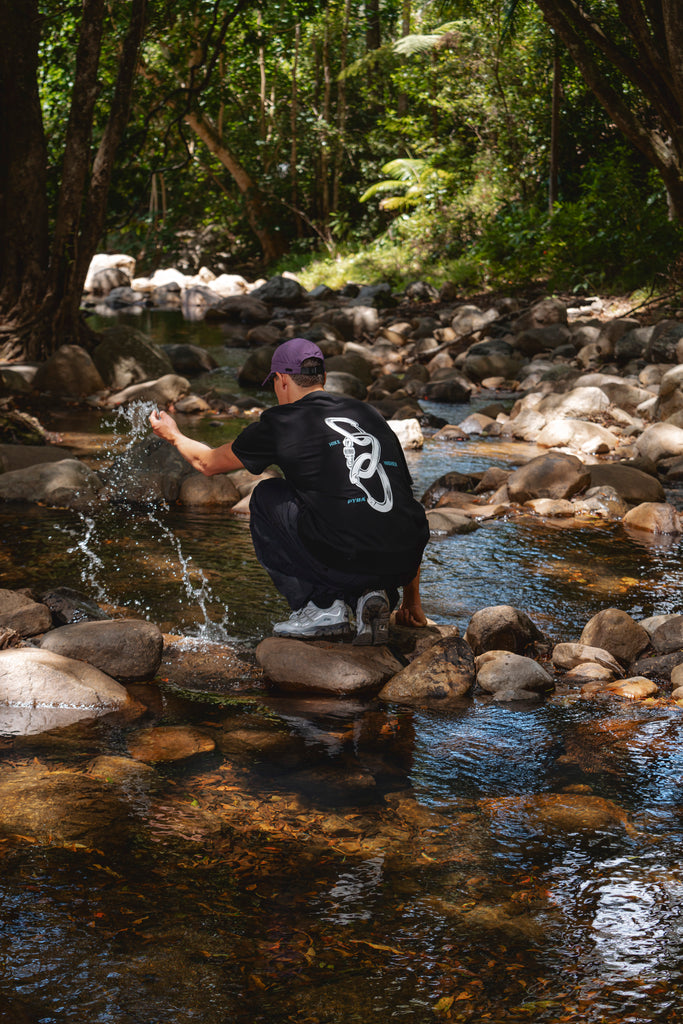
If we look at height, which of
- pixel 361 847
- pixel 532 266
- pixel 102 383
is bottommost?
pixel 361 847

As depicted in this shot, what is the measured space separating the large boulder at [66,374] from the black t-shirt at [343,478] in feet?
25.4

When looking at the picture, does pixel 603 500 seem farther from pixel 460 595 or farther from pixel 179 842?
pixel 179 842

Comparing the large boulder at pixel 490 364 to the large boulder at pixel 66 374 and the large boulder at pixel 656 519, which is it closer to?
the large boulder at pixel 66 374

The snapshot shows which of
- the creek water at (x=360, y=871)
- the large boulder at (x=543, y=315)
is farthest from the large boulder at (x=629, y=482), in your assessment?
the large boulder at (x=543, y=315)

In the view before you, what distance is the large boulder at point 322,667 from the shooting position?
3906 millimetres

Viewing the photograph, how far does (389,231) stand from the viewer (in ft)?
72.7

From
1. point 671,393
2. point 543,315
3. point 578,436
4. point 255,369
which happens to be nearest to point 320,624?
point 578,436

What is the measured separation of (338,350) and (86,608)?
9.98 m

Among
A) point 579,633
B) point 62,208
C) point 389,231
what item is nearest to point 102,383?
point 62,208

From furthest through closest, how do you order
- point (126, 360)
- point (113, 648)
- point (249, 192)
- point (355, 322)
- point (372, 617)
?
point (249, 192), point (355, 322), point (126, 360), point (372, 617), point (113, 648)

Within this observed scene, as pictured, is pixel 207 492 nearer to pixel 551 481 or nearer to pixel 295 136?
pixel 551 481

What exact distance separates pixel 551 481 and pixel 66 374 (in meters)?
6.39

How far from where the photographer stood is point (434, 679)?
3895mm

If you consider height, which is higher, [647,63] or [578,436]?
[647,63]
